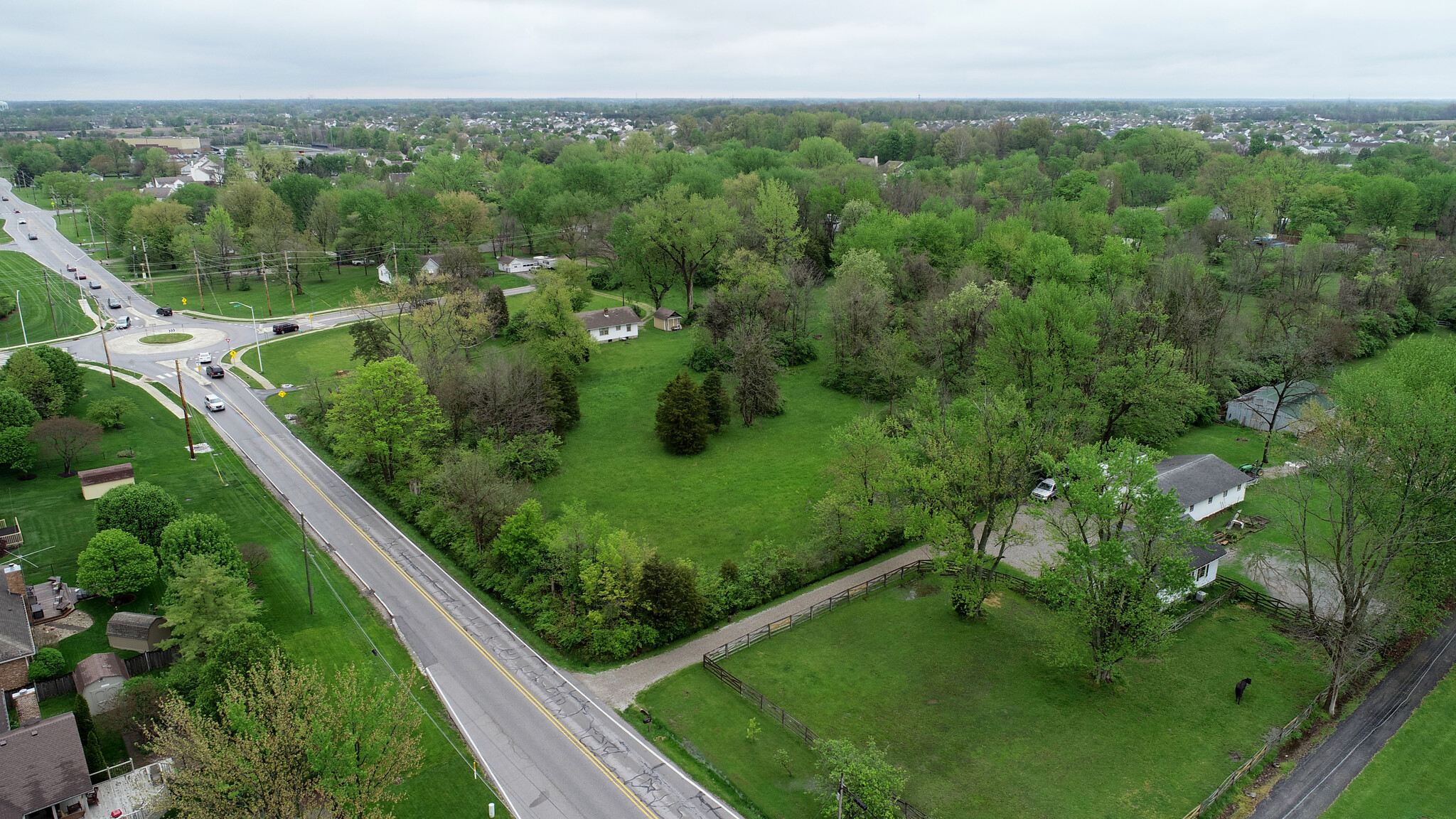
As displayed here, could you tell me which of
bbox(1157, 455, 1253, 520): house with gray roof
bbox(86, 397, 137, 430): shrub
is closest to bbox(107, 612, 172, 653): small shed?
bbox(86, 397, 137, 430): shrub

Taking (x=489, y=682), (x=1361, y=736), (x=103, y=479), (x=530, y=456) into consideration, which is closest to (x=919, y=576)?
(x=1361, y=736)

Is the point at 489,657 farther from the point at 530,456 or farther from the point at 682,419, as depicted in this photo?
A: the point at 682,419

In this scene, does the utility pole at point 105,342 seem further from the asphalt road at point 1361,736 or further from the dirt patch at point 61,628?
the asphalt road at point 1361,736

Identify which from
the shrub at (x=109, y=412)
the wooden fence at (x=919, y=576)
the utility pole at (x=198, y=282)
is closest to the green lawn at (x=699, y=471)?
the wooden fence at (x=919, y=576)

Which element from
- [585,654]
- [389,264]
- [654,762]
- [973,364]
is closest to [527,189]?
[389,264]

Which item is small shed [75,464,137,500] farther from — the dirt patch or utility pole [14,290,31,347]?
utility pole [14,290,31,347]

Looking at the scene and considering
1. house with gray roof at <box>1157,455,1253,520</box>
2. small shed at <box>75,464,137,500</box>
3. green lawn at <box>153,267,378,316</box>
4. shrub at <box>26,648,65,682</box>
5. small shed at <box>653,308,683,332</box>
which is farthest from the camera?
green lawn at <box>153,267,378,316</box>
